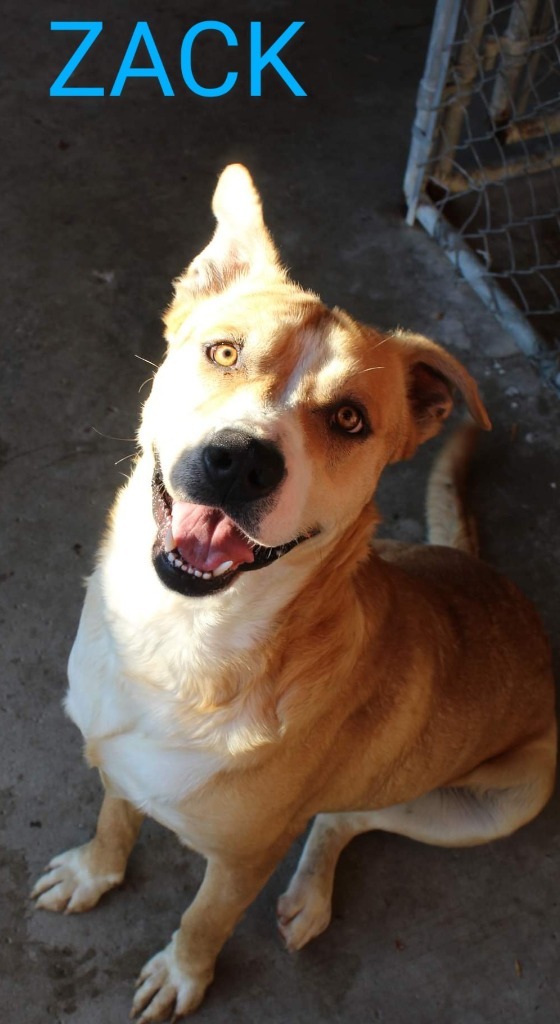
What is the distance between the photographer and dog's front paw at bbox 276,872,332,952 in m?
2.82

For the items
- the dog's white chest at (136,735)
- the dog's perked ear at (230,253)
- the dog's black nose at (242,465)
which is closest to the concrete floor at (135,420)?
the dog's white chest at (136,735)

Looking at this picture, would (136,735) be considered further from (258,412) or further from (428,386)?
(428,386)

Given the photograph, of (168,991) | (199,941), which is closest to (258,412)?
(199,941)

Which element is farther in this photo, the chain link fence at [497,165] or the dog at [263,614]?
the chain link fence at [497,165]

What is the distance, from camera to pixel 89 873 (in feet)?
9.20

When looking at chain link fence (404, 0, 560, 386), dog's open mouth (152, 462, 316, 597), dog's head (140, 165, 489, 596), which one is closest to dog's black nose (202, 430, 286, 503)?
dog's head (140, 165, 489, 596)

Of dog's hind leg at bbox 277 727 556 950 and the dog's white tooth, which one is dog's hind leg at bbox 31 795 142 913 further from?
the dog's white tooth

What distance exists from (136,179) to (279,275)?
264cm

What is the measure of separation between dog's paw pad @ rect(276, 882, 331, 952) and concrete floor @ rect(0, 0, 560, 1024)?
0.20ft

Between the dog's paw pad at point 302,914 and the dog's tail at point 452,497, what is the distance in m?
1.18

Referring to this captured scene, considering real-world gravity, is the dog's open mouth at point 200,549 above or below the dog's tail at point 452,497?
above

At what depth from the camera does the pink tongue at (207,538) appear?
6.66 feet

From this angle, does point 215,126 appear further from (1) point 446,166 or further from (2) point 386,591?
(2) point 386,591

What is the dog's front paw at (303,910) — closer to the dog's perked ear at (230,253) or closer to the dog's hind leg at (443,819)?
the dog's hind leg at (443,819)
